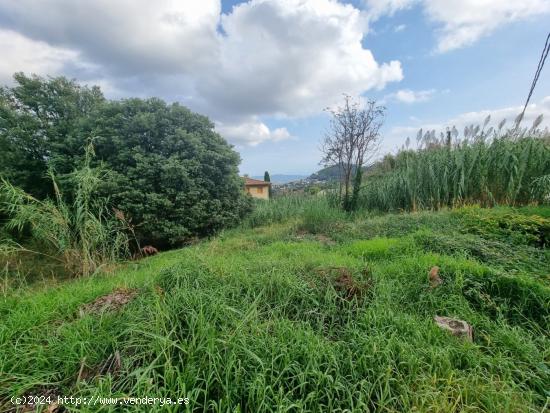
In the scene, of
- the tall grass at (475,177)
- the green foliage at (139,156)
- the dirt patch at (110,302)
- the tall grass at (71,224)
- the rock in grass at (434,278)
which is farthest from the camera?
the green foliage at (139,156)

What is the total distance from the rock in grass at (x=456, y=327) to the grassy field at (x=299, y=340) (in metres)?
0.09

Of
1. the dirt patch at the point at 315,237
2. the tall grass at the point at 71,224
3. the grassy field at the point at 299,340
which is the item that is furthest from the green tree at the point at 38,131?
the dirt patch at the point at 315,237

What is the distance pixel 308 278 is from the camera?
2543 mm

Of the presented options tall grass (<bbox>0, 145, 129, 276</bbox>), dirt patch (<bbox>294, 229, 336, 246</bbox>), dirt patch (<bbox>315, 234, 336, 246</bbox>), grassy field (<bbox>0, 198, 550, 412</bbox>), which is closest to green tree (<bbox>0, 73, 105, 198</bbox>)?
tall grass (<bbox>0, 145, 129, 276</bbox>)

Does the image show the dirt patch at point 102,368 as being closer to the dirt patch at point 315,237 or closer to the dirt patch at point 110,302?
the dirt patch at point 110,302

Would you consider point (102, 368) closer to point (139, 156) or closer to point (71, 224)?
point (71, 224)

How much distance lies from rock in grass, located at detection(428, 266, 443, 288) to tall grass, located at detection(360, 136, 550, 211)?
13.4 ft

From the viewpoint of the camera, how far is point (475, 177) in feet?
19.2

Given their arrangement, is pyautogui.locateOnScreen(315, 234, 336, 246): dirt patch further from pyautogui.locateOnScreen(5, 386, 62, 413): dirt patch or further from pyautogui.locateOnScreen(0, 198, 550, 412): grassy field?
pyautogui.locateOnScreen(5, 386, 62, 413): dirt patch

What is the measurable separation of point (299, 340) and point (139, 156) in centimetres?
625

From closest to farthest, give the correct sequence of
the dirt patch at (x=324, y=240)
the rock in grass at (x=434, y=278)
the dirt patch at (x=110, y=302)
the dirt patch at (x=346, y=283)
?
the dirt patch at (x=110, y=302), the dirt patch at (x=346, y=283), the rock in grass at (x=434, y=278), the dirt patch at (x=324, y=240)

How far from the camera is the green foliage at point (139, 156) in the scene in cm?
645

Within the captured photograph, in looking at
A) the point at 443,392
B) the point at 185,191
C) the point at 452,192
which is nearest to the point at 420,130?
the point at 452,192

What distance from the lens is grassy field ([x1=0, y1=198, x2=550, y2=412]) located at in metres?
1.40
